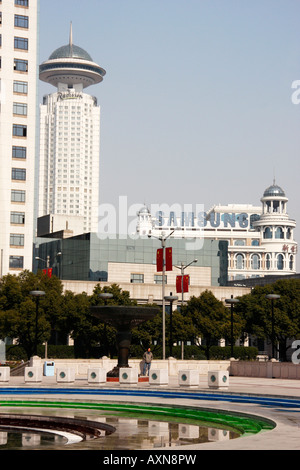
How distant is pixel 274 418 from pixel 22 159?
266 ft

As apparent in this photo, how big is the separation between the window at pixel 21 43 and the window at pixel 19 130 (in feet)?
33.5

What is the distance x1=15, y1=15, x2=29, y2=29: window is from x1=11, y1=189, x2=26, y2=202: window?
71.6 feet

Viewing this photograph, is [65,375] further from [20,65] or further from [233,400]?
[20,65]

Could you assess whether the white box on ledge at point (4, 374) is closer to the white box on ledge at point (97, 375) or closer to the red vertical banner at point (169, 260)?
the white box on ledge at point (97, 375)

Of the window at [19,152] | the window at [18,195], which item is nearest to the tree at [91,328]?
the window at [18,195]

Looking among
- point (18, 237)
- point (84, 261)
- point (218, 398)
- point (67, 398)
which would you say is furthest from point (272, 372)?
point (84, 261)

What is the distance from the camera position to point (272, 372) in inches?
2069

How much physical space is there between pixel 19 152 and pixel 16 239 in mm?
11260

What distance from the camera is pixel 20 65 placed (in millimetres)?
102562

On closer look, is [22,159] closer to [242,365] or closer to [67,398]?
[242,365]

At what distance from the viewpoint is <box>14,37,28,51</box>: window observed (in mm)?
102562

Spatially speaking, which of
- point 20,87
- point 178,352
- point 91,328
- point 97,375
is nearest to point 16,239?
point 20,87
